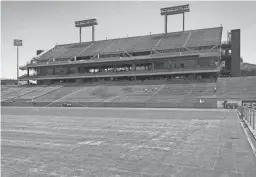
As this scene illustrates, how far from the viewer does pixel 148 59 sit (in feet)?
209

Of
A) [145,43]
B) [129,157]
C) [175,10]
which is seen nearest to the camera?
[129,157]

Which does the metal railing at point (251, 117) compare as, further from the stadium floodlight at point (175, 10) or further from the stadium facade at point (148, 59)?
the stadium floodlight at point (175, 10)

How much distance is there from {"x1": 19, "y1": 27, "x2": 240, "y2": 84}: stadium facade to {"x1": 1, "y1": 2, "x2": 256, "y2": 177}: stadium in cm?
28

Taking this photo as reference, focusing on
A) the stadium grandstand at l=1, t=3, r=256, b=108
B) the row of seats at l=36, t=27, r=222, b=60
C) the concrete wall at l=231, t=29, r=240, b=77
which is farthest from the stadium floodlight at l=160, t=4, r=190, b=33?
the concrete wall at l=231, t=29, r=240, b=77

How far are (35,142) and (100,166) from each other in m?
4.97

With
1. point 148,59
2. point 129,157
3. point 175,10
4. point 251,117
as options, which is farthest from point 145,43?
point 129,157

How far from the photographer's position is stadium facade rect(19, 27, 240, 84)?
193ft

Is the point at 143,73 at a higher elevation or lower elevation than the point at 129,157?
higher

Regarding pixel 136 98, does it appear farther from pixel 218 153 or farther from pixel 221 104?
pixel 218 153

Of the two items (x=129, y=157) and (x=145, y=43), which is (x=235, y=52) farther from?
(x=129, y=157)

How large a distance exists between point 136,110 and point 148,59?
31.7m

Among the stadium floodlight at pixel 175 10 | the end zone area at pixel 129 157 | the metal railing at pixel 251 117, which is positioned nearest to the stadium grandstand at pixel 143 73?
the stadium floodlight at pixel 175 10

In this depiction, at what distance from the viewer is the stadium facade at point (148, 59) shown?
58.8 metres

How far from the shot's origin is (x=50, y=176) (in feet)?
19.0
